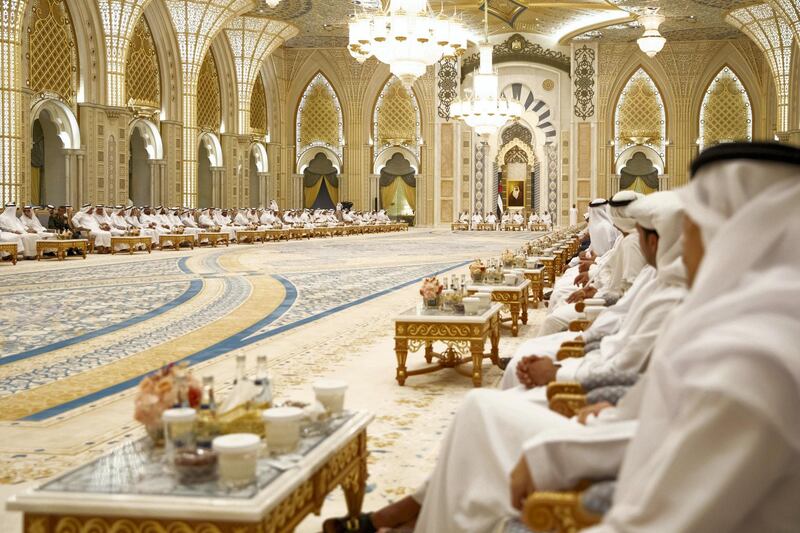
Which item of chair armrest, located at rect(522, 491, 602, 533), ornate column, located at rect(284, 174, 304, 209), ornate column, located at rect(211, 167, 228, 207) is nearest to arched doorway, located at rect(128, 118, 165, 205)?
ornate column, located at rect(211, 167, 228, 207)

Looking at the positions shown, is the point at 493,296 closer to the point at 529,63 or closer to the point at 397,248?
the point at 397,248

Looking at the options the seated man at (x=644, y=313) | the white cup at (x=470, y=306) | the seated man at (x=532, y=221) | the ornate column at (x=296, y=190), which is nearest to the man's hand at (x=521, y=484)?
the seated man at (x=644, y=313)

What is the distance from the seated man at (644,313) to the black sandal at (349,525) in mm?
729

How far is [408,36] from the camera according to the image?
38.3ft

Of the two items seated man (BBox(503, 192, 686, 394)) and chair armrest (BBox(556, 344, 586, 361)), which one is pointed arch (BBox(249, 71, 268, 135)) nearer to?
chair armrest (BBox(556, 344, 586, 361))

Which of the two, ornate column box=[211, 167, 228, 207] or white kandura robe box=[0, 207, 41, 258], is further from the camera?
ornate column box=[211, 167, 228, 207]

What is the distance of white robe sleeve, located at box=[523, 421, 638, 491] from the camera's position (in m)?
1.59

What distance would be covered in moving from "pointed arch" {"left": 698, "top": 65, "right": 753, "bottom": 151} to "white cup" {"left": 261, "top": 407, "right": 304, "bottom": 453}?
27021 mm

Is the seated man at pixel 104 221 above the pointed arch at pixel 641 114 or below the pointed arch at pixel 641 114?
below

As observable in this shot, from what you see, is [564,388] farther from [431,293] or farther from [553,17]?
[553,17]

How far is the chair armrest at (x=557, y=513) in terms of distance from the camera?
1501mm

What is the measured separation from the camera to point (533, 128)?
92.6 feet

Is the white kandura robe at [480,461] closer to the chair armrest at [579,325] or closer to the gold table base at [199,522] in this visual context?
the gold table base at [199,522]

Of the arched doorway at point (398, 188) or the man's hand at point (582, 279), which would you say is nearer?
the man's hand at point (582, 279)
